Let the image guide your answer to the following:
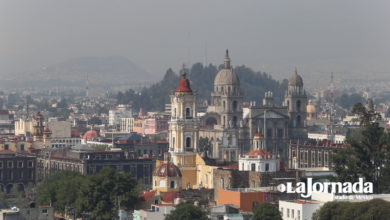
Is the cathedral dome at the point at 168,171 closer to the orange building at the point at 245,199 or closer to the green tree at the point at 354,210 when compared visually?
the orange building at the point at 245,199

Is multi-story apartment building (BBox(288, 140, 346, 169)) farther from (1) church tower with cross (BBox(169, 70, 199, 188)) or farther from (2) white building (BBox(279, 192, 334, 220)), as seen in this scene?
(2) white building (BBox(279, 192, 334, 220))

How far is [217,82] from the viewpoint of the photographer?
199 metres

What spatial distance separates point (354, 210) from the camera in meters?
75.0

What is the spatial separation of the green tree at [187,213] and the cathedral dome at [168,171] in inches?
822

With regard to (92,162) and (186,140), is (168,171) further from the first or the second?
(92,162)

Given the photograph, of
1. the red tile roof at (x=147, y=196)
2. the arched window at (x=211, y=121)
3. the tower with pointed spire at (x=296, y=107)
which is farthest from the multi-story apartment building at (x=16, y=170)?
the arched window at (x=211, y=121)

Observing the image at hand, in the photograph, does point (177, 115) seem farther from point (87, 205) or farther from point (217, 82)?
point (217, 82)

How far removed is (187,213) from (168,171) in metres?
22.4

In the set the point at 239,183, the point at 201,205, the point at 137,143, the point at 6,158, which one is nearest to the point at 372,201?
the point at 201,205

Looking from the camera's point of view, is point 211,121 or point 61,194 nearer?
point 61,194

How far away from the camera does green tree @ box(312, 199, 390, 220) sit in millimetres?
73825

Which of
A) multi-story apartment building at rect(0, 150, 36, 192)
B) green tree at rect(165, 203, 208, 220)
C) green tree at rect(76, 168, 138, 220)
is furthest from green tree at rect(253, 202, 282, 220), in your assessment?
multi-story apartment building at rect(0, 150, 36, 192)

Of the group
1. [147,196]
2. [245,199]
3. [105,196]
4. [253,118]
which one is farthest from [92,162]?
[245,199]

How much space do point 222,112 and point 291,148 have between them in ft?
90.6
